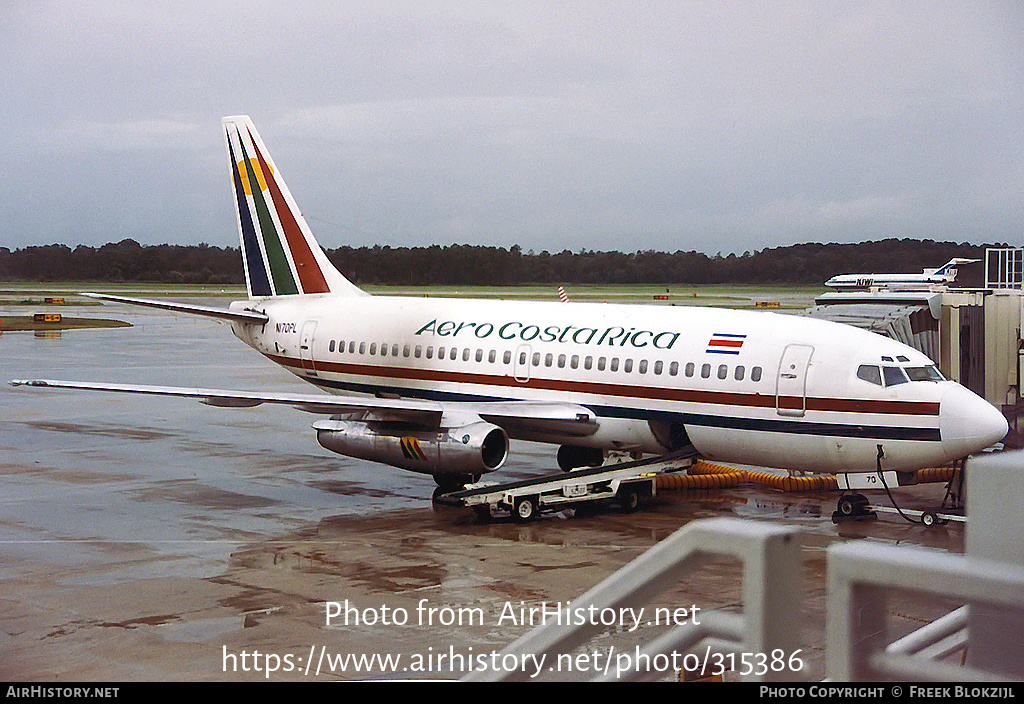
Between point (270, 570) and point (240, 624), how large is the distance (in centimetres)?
260

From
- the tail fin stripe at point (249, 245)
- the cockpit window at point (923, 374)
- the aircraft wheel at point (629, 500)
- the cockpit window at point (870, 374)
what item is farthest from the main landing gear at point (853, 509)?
the tail fin stripe at point (249, 245)

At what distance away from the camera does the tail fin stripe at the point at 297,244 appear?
1022 inches

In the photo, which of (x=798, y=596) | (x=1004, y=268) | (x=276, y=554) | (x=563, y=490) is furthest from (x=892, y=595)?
(x=1004, y=268)

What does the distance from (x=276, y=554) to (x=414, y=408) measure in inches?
155

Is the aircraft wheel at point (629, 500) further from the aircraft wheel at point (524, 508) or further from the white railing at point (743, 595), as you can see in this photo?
the white railing at point (743, 595)

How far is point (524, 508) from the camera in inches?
736

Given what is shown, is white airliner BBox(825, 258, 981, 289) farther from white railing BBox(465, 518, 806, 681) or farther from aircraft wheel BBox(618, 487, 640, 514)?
white railing BBox(465, 518, 806, 681)

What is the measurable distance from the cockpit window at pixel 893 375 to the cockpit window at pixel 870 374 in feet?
0.29

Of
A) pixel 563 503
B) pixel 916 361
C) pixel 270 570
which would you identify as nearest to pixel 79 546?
pixel 270 570

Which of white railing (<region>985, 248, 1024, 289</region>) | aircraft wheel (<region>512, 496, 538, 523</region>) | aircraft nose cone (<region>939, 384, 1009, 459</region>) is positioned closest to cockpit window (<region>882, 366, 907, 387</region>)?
aircraft nose cone (<region>939, 384, 1009, 459</region>)

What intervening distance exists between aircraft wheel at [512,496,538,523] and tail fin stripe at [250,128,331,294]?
359 inches

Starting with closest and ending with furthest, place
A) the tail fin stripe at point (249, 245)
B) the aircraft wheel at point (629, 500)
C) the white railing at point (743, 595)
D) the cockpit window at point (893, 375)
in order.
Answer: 1. the white railing at point (743, 595)
2. the cockpit window at point (893, 375)
3. the aircraft wheel at point (629, 500)
4. the tail fin stripe at point (249, 245)
